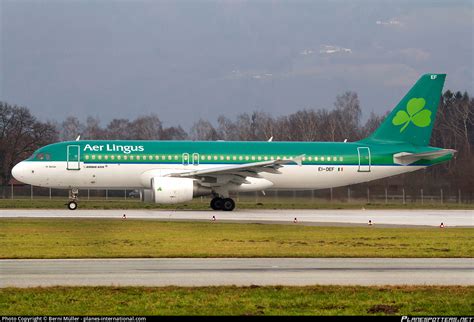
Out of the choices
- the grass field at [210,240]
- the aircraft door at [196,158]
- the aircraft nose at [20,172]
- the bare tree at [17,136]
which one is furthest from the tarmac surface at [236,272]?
the bare tree at [17,136]

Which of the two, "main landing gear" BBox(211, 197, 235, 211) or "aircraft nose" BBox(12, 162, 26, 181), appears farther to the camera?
"main landing gear" BBox(211, 197, 235, 211)

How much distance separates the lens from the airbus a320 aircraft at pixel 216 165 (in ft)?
128

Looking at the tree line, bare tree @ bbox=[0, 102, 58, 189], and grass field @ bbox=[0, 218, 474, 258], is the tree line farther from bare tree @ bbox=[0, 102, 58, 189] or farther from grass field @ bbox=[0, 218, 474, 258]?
grass field @ bbox=[0, 218, 474, 258]

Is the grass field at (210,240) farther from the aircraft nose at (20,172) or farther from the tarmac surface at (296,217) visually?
the aircraft nose at (20,172)

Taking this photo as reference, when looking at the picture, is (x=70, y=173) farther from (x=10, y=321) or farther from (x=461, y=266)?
(x=10, y=321)

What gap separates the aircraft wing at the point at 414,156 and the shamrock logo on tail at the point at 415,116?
5.84 ft

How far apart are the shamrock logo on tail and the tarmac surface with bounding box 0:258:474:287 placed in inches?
997

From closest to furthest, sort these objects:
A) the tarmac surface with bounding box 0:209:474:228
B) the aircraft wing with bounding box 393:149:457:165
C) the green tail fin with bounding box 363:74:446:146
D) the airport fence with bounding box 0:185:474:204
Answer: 1. the tarmac surface with bounding box 0:209:474:228
2. the aircraft wing with bounding box 393:149:457:165
3. the green tail fin with bounding box 363:74:446:146
4. the airport fence with bounding box 0:185:474:204

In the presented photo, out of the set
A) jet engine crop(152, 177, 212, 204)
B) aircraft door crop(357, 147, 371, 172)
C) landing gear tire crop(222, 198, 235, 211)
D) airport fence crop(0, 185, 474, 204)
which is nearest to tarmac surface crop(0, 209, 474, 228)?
jet engine crop(152, 177, 212, 204)

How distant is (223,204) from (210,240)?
16689 mm

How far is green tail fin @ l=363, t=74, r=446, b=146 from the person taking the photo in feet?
143

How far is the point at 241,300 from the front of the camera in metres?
12.4

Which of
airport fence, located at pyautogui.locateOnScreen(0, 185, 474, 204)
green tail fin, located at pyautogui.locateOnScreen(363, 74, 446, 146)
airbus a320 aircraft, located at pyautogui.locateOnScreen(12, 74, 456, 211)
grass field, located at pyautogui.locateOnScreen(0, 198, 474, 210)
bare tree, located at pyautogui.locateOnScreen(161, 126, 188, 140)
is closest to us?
airbus a320 aircraft, located at pyautogui.locateOnScreen(12, 74, 456, 211)

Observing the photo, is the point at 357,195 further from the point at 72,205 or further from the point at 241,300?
the point at 241,300
